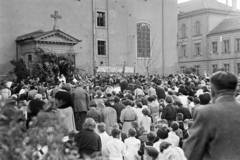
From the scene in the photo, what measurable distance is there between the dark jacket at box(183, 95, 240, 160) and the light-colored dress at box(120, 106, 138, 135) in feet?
28.7

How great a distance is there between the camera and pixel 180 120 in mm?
11305

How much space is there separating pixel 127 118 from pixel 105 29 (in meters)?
27.7

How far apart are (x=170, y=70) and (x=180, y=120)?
3409 cm

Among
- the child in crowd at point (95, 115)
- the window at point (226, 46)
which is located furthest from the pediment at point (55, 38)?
the window at point (226, 46)

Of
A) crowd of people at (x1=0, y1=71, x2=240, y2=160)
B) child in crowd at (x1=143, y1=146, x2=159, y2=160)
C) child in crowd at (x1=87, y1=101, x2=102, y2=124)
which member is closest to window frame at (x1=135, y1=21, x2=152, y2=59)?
crowd of people at (x1=0, y1=71, x2=240, y2=160)

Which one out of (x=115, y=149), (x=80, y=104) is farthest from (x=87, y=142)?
(x=80, y=104)

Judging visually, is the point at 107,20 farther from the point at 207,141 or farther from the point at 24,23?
the point at 207,141

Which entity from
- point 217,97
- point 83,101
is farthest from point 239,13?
point 217,97

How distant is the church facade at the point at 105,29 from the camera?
1319 inches

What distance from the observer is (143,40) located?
140 ft

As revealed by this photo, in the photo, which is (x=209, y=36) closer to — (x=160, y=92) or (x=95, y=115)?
(x=160, y=92)

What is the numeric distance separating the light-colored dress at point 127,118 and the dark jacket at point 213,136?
874 centimetres

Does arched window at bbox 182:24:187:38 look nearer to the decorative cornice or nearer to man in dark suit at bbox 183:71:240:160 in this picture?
the decorative cornice

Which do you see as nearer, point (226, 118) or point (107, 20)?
point (226, 118)
